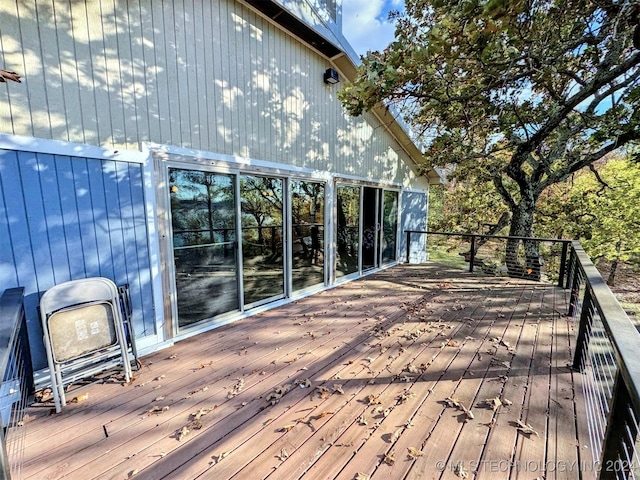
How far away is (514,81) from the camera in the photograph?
4.13m

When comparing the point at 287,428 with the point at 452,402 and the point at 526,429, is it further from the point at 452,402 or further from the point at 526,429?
the point at 526,429

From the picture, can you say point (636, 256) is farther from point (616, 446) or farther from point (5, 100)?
point (5, 100)

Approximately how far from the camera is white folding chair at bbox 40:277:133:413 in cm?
216

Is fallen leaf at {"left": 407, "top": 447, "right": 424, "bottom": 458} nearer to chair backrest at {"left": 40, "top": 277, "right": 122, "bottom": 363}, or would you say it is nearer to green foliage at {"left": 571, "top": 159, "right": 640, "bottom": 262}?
chair backrest at {"left": 40, "top": 277, "right": 122, "bottom": 363}

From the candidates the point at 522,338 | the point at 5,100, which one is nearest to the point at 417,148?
the point at 522,338

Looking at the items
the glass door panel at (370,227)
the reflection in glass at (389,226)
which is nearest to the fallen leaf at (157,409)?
the glass door panel at (370,227)

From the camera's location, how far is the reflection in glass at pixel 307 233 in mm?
4535

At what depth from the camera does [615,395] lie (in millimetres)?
1235

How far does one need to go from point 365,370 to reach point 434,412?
26.8 inches

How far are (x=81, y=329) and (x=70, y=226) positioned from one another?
34.5 inches

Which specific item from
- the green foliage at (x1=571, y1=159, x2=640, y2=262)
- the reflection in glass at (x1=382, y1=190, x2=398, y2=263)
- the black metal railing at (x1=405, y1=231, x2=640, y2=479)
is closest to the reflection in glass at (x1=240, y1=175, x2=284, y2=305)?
the reflection in glass at (x1=382, y1=190, x2=398, y2=263)

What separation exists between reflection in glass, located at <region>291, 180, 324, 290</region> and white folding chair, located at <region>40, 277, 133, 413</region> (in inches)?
99.9

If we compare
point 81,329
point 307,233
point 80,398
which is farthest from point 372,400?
point 307,233

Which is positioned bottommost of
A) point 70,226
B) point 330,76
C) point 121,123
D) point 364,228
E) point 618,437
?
point 618,437
